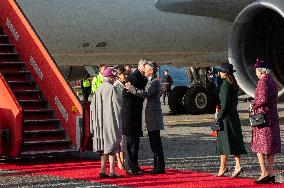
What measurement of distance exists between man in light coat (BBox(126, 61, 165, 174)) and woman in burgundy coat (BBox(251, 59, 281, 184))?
1.48 metres

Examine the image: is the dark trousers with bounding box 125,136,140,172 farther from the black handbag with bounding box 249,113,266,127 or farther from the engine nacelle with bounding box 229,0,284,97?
the engine nacelle with bounding box 229,0,284,97

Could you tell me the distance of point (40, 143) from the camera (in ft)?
38.1

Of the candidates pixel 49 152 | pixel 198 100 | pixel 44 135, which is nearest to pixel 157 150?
pixel 49 152

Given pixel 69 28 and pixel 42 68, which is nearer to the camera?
pixel 42 68

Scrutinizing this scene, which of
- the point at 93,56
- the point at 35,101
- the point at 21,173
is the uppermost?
the point at 93,56

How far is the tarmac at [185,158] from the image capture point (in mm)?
9547

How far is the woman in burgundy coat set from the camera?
920 cm

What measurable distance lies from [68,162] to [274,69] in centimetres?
409

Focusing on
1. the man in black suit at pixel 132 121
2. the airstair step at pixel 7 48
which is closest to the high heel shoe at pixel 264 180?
the man in black suit at pixel 132 121

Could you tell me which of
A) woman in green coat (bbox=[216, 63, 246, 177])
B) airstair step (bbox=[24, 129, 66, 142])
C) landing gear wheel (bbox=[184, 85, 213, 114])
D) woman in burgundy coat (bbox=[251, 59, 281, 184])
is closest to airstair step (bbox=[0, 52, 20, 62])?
airstair step (bbox=[24, 129, 66, 142])

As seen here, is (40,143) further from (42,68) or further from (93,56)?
(93,56)

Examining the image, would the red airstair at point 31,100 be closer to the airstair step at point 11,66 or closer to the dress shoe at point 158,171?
the airstair step at point 11,66

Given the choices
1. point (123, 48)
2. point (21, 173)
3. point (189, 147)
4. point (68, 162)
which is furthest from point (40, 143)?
point (123, 48)

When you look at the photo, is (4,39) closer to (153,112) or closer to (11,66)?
(11,66)
